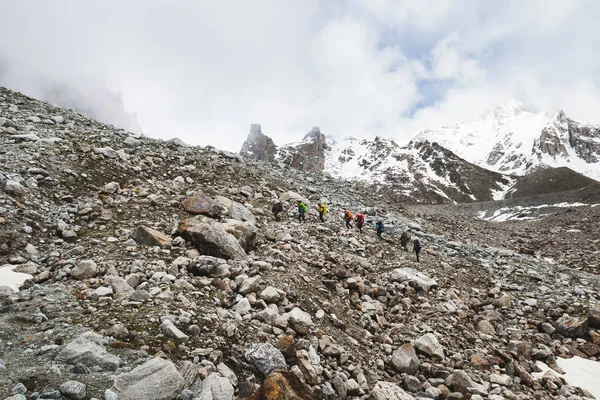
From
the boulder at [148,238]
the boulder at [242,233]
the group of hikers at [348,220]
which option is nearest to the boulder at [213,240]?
the boulder at [242,233]

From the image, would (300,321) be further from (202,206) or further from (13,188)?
(13,188)

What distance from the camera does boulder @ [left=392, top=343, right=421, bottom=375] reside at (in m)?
8.72

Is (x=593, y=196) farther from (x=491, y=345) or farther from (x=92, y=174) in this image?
(x=92, y=174)

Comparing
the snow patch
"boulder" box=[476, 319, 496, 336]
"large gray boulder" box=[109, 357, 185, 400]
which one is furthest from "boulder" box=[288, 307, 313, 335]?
the snow patch

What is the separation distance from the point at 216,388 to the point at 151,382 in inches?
39.2

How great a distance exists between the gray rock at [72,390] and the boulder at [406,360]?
700cm

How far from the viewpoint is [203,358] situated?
609 centimetres

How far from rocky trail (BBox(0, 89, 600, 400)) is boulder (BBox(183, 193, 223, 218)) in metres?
0.09

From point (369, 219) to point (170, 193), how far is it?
1340 centimetres

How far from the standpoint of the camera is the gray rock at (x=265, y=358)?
20.7ft

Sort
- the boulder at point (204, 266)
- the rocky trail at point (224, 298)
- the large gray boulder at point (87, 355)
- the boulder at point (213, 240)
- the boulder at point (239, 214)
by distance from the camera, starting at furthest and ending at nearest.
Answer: the boulder at point (239, 214) < the boulder at point (213, 240) < the boulder at point (204, 266) < the rocky trail at point (224, 298) < the large gray boulder at point (87, 355)

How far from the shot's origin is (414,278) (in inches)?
548

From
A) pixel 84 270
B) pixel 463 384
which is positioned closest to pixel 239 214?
pixel 84 270

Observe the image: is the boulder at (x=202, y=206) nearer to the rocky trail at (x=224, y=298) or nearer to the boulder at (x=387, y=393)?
the rocky trail at (x=224, y=298)
